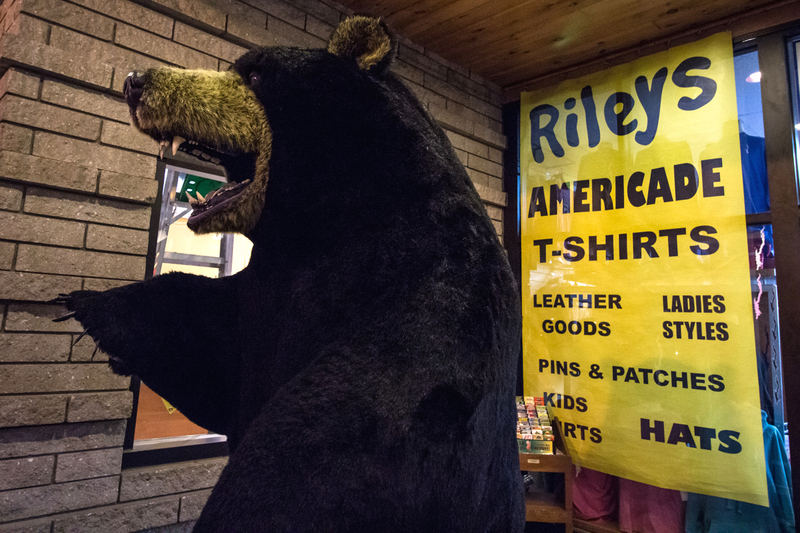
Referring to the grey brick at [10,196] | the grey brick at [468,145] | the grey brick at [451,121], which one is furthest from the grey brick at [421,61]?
the grey brick at [10,196]

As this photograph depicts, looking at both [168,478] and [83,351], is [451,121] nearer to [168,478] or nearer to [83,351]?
[83,351]

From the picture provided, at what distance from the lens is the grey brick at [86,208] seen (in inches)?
66.3

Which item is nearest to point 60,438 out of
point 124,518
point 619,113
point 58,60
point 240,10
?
point 124,518

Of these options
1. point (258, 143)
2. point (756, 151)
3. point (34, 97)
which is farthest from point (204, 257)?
point (756, 151)

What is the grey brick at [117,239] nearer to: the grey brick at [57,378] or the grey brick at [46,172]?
the grey brick at [46,172]

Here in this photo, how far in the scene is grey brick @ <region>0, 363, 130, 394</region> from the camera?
5.27 feet

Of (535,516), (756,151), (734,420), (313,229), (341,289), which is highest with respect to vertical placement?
(756,151)

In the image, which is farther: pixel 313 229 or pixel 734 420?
pixel 734 420

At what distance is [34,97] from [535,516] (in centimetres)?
283

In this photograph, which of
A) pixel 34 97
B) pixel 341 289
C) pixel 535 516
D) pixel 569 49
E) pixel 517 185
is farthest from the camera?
pixel 517 185

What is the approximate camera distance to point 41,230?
168 centimetres

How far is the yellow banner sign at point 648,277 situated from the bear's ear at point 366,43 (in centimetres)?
Result: 231

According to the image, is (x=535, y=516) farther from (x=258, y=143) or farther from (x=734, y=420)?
(x=258, y=143)

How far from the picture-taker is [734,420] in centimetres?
230
